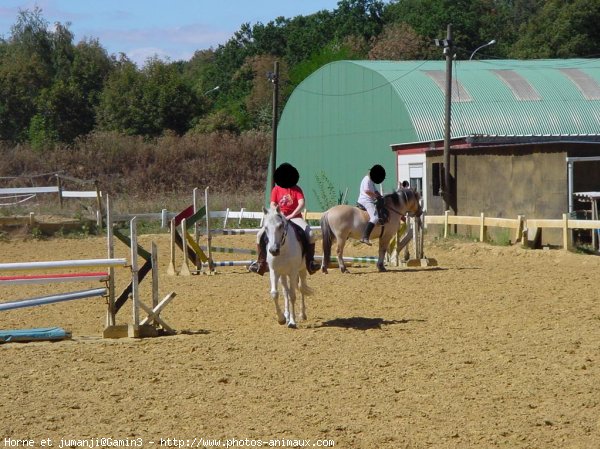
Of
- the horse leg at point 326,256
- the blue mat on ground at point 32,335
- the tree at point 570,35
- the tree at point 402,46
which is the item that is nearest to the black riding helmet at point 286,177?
the blue mat on ground at point 32,335

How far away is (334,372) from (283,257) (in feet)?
10.5

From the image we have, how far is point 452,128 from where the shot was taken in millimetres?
38812

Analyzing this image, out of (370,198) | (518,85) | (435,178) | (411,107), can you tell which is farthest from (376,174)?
(518,85)

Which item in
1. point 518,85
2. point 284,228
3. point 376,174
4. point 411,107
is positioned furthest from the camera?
point 518,85

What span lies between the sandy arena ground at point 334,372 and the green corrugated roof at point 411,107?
73.7 ft

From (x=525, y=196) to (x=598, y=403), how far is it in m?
21.6

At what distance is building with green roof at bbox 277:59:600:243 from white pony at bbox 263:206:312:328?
54.4ft

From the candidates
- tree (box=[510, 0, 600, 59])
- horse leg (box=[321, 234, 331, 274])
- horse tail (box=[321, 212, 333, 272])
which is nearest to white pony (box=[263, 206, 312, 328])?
horse leg (box=[321, 234, 331, 274])

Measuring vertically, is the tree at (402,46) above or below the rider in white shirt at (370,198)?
above

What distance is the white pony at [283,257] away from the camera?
1298cm

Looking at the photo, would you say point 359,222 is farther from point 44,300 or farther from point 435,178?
point 435,178

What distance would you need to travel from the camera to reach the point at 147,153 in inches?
2261

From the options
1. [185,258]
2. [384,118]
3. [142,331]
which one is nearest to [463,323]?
[142,331]

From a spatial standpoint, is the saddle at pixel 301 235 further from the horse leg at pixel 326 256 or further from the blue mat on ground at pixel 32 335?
the horse leg at pixel 326 256
